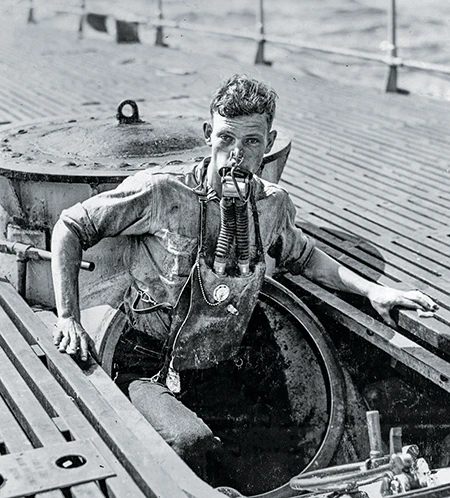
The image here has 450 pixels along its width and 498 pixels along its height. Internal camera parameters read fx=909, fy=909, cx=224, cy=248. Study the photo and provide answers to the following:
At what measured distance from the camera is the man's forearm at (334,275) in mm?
4020

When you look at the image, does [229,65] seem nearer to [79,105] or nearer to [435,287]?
[79,105]

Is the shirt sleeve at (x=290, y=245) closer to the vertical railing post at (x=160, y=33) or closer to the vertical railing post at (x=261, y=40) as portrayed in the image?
the vertical railing post at (x=261, y=40)

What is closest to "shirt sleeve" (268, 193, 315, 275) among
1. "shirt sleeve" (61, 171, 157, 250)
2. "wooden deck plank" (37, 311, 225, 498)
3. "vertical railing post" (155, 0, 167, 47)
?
"shirt sleeve" (61, 171, 157, 250)

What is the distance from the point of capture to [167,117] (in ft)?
19.7

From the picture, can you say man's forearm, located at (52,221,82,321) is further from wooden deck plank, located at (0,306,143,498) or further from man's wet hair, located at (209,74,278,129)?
man's wet hair, located at (209,74,278,129)

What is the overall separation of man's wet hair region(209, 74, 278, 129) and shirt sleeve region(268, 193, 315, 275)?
513mm

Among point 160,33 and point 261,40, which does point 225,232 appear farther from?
point 160,33

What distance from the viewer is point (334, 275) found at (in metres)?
4.11

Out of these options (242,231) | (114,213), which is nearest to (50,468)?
(114,213)

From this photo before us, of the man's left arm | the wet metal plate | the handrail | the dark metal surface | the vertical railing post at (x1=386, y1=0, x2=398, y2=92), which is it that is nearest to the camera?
the wet metal plate

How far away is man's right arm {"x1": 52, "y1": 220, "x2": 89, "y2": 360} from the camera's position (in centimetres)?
357

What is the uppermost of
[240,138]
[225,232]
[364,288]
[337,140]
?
[240,138]

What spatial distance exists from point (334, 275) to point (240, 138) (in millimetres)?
857

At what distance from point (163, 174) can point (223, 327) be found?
72 centimetres
